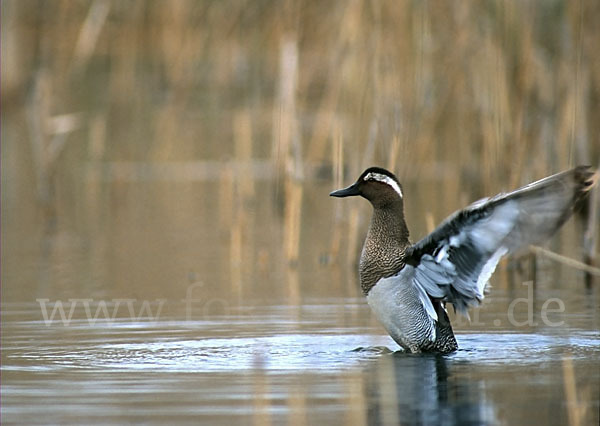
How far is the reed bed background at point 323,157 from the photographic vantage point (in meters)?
10.6

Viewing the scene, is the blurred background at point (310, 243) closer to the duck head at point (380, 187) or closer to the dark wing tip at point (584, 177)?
the duck head at point (380, 187)

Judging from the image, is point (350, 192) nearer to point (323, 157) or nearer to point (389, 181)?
point (389, 181)

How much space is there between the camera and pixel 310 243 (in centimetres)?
1236

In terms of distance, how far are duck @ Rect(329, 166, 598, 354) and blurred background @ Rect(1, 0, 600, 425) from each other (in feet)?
0.84

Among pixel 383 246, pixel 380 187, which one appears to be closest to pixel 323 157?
pixel 380 187

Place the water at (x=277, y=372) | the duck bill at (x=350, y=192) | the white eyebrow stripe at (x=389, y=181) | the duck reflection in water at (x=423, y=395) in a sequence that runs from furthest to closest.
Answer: the duck bill at (x=350, y=192) < the white eyebrow stripe at (x=389, y=181) < the water at (x=277, y=372) < the duck reflection in water at (x=423, y=395)

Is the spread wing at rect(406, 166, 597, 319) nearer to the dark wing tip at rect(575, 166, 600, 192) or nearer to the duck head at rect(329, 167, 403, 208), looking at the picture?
the dark wing tip at rect(575, 166, 600, 192)

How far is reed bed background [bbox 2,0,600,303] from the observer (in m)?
10.6

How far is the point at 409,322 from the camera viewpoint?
773 centimetres

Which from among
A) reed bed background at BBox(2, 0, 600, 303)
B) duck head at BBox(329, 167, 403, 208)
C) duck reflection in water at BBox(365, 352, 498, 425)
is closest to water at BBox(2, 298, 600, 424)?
duck reflection in water at BBox(365, 352, 498, 425)

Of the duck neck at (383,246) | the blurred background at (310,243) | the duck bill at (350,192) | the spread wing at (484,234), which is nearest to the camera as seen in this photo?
the blurred background at (310,243)

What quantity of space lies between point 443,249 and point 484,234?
342 millimetres

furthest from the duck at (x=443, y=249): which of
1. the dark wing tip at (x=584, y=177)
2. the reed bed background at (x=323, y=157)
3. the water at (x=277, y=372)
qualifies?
the reed bed background at (x=323, y=157)

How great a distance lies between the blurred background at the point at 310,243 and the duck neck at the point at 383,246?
432mm
